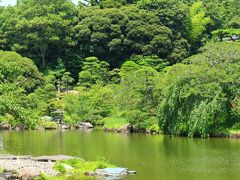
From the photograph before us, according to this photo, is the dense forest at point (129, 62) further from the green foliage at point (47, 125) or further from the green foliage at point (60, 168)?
the green foliage at point (60, 168)

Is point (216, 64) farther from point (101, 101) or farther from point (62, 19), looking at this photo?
point (62, 19)

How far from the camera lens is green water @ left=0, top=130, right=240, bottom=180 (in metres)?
19.7

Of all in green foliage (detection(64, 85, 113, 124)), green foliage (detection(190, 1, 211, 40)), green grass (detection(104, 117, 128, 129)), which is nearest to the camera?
green grass (detection(104, 117, 128, 129))

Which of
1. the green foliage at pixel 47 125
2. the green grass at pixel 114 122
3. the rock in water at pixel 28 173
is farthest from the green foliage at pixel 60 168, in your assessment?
the green foliage at pixel 47 125

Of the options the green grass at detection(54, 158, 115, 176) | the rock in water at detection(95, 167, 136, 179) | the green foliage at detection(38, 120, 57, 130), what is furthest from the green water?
the green foliage at detection(38, 120, 57, 130)

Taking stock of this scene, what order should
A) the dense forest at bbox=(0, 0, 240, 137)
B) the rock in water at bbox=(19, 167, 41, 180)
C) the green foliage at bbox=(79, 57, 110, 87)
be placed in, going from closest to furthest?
the rock in water at bbox=(19, 167, 41, 180), the dense forest at bbox=(0, 0, 240, 137), the green foliage at bbox=(79, 57, 110, 87)

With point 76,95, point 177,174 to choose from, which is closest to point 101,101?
point 76,95

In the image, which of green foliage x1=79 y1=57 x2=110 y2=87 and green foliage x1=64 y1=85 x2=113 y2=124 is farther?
green foliage x1=79 y1=57 x2=110 y2=87

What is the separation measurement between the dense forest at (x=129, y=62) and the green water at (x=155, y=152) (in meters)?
3.44

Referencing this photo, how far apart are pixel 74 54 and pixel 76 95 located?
12.9 metres

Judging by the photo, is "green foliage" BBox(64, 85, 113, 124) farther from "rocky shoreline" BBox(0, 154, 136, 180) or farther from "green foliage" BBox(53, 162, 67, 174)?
"green foliage" BBox(53, 162, 67, 174)

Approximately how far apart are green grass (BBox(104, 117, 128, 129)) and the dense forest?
0.59ft

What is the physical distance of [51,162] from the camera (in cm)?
2170

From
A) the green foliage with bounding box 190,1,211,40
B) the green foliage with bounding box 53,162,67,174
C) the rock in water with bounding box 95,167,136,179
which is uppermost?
the green foliage with bounding box 190,1,211,40
